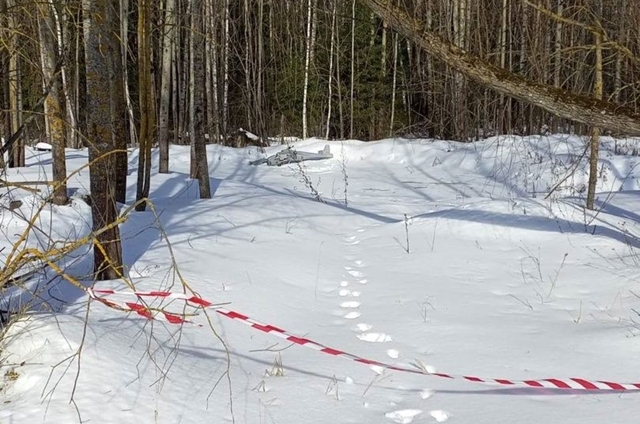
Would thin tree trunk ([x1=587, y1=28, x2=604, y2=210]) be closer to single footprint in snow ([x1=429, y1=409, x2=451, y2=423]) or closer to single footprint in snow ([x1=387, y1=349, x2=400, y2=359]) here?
single footprint in snow ([x1=387, y1=349, x2=400, y2=359])

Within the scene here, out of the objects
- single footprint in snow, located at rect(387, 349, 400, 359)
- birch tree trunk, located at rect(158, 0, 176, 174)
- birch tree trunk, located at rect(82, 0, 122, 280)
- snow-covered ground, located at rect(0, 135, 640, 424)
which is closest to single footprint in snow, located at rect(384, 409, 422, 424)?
snow-covered ground, located at rect(0, 135, 640, 424)

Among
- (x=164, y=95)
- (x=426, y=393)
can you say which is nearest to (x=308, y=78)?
(x=164, y=95)

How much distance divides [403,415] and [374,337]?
125 cm

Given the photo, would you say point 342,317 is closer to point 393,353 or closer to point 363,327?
point 363,327

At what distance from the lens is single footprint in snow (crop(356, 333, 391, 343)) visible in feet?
13.7

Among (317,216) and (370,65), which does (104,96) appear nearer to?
(317,216)

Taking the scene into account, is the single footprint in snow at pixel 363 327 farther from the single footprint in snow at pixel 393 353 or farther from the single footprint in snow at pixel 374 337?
the single footprint in snow at pixel 393 353

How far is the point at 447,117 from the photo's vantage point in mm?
21703

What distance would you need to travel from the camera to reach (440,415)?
297 centimetres

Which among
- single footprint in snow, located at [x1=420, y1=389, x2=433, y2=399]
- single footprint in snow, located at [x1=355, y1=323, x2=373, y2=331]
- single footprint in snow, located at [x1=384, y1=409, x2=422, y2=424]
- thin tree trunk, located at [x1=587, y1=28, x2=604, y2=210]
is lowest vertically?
single footprint in snow, located at [x1=355, y1=323, x2=373, y2=331]

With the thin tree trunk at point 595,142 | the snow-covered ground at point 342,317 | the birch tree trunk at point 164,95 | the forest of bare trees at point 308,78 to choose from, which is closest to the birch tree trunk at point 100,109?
the snow-covered ground at point 342,317

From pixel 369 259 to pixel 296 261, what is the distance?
93 cm

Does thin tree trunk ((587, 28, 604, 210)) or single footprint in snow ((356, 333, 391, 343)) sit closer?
single footprint in snow ((356, 333, 391, 343))

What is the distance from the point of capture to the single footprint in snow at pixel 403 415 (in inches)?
116
